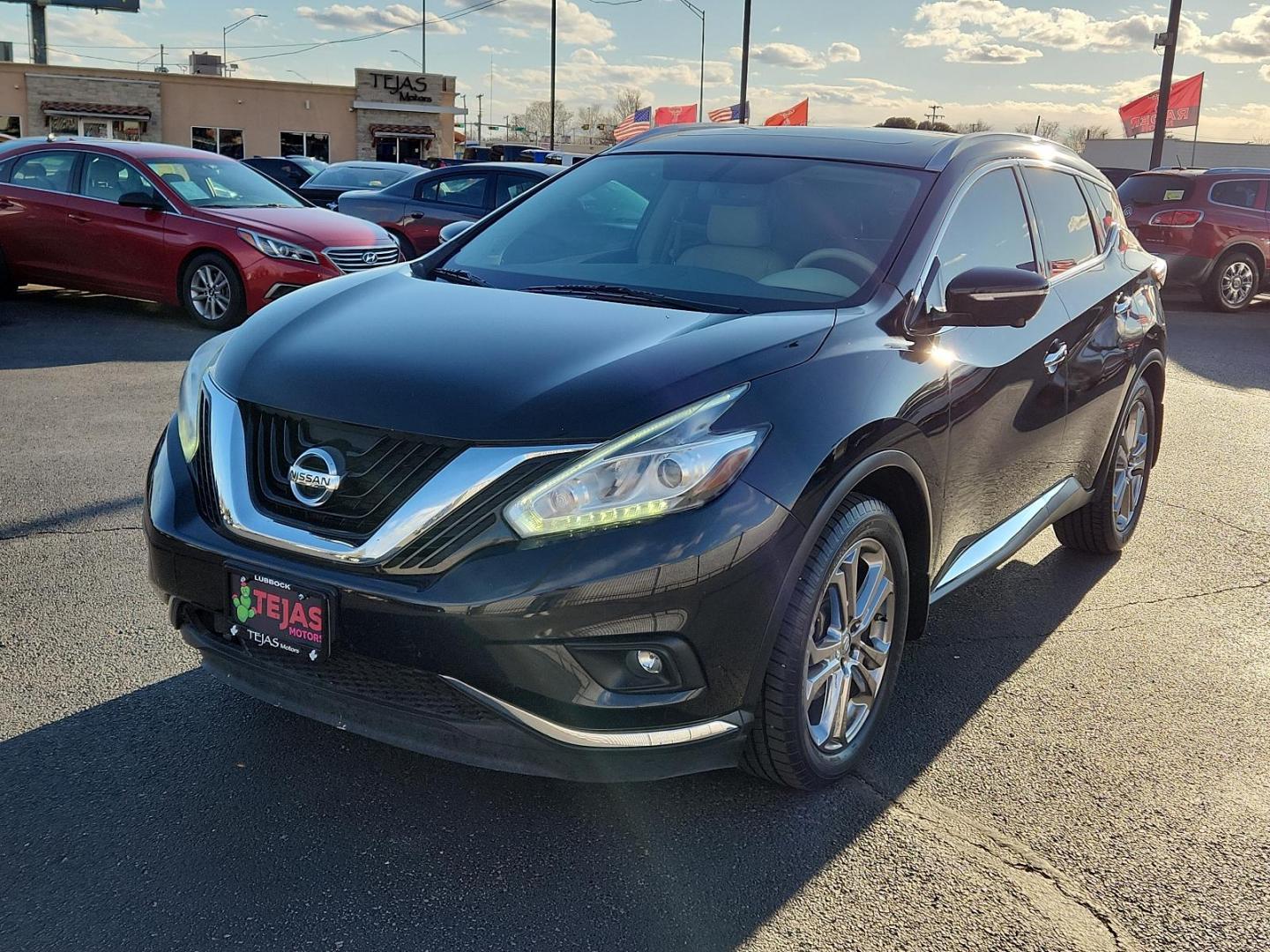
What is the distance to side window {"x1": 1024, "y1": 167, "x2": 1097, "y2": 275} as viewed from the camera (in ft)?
14.1

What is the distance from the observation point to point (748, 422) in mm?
2656

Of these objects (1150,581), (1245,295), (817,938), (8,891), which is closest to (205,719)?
(8,891)

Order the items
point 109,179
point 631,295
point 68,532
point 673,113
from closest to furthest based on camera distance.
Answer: point 631,295 < point 68,532 < point 109,179 < point 673,113

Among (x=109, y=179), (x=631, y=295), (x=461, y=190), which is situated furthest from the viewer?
(x=461, y=190)

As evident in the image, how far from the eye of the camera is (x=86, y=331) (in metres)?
9.98

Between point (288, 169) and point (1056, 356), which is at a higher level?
point (288, 169)

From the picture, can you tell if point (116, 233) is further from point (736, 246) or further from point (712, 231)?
point (736, 246)

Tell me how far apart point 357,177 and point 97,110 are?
32554 millimetres

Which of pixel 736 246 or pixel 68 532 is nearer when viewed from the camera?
pixel 736 246

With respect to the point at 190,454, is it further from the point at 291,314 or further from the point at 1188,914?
the point at 1188,914

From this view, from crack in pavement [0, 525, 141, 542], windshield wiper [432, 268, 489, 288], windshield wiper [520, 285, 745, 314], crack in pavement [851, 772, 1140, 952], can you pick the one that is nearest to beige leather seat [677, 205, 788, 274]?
windshield wiper [520, 285, 745, 314]

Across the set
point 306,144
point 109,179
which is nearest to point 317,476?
point 109,179

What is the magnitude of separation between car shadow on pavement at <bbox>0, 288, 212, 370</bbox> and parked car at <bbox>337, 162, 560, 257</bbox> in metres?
3.08

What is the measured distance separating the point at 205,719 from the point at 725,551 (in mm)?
1683
